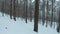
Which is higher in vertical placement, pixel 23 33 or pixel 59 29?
pixel 23 33

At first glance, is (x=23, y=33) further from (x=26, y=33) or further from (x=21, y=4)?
Answer: (x=21, y=4)

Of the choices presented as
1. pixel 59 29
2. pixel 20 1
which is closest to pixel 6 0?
pixel 20 1

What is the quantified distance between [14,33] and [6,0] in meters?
34.6

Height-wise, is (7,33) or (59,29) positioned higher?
(7,33)

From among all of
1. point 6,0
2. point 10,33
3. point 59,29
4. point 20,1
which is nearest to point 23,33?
point 10,33

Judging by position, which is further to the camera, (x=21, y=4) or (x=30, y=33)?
(x=21, y=4)

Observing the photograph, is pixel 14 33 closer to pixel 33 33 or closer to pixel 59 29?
pixel 33 33

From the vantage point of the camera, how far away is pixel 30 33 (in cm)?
1295

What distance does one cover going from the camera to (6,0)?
148 feet

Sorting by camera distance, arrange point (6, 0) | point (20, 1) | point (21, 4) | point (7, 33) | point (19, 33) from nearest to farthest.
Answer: point (7, 33), point (19, 33), point (6, 0), point (20, 1), point (21, 4)

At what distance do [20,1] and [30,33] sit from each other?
38.9 metres

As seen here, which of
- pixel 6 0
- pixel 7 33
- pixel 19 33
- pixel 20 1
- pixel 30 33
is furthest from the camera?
pixel 20 1

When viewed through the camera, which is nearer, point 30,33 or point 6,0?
point 30,33

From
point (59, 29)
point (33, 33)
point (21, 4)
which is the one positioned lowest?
point (59, 29)
